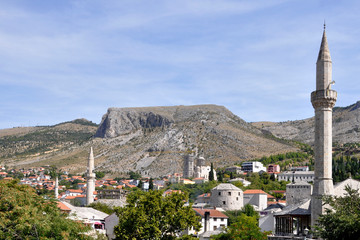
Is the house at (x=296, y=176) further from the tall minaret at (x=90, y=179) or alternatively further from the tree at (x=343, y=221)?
the tree at (x=343, y=221)

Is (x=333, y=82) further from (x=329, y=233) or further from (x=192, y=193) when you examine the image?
(x=192, y=193)

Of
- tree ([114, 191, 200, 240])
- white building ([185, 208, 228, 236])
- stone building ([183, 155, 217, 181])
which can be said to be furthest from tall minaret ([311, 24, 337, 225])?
stone building ([183, 155, 217, 181])

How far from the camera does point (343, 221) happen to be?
24828mm

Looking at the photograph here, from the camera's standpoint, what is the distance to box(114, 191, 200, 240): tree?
35.0 m

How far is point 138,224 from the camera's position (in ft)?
115

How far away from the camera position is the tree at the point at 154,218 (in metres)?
35.0

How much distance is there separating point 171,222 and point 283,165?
4562 inches

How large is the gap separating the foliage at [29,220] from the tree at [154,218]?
6.30 metres

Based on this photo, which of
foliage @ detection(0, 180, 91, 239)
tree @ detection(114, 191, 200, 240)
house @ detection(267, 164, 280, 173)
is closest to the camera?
foliage @ detection(0, 180, 91, 239)

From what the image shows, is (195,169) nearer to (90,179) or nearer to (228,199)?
(228,199)

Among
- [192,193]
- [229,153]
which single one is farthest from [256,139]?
[192,193]

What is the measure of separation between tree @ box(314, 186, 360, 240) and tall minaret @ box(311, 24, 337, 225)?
7.08 m

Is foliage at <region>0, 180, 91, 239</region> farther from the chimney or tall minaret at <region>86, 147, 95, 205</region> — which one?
tall minaret at <region>86, 147, 95, 205</region>

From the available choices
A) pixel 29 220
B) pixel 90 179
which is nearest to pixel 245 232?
pixel 29 220
